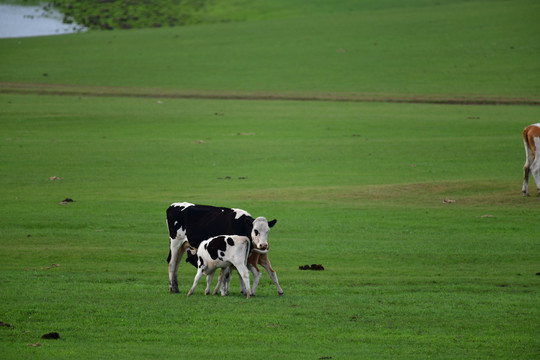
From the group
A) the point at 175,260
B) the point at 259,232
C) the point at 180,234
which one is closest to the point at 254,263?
the point at 259,232

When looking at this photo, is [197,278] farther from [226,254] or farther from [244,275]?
[244,275]

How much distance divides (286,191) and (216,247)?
13.9 m

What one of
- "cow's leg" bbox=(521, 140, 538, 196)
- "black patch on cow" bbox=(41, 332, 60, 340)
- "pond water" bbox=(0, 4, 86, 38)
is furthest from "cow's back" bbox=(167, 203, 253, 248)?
"pond water" bbox=(0, 4, 86, 38)

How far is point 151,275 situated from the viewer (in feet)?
51.9

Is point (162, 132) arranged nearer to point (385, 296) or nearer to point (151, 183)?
point (151, 183)

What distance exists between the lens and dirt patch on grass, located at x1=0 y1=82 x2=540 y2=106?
54938 millimetres

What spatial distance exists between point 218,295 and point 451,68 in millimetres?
55587

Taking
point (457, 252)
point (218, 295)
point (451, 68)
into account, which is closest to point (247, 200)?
point (457, 252)

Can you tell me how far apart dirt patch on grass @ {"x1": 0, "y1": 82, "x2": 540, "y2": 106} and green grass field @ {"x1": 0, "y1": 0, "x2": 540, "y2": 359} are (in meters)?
0.31

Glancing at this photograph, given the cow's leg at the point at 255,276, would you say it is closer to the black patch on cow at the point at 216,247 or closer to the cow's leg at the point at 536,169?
the black patch on cow at the point at 216,247

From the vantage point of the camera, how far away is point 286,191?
27.5 m

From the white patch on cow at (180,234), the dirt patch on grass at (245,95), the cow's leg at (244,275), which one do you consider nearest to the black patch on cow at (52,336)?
the cow's leg at (244,275)

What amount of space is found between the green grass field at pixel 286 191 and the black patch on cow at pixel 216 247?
80cm

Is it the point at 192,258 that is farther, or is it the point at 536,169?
the point at 536,169
